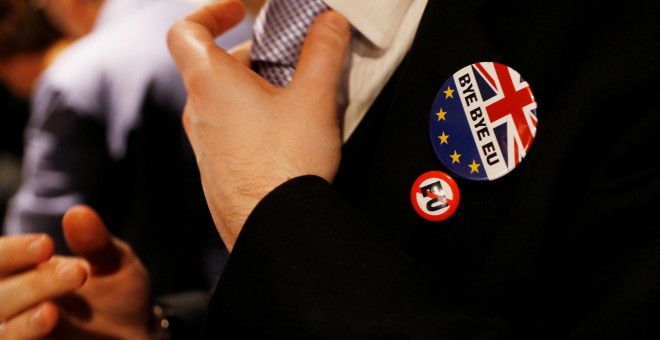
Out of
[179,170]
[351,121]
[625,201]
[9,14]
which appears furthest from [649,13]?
[9,14]

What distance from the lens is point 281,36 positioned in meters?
0.67

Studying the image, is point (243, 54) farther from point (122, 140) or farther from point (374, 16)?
point (122, 140)

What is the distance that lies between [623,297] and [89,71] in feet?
3.32

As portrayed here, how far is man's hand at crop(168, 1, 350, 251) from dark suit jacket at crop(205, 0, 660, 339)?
36mm

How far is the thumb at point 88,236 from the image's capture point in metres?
0.83

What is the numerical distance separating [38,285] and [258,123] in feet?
1.23

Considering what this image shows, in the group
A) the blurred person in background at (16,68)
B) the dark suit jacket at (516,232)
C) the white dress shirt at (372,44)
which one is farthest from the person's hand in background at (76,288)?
the blurred person in background at (16,68)

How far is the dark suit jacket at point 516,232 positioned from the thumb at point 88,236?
337 mm

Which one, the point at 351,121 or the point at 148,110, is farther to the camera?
the point at 148,110

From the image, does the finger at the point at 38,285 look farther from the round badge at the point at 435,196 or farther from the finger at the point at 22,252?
the round badge at the point at 435,196

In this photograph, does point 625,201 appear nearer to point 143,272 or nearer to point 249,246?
point 249,246

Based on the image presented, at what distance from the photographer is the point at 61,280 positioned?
75 cm

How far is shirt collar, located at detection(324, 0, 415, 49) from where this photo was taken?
636 millimetres

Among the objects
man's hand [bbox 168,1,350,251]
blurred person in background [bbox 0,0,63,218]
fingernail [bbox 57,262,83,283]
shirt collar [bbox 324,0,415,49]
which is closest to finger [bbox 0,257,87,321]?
fingernail [bbox 57,262,83,283]
